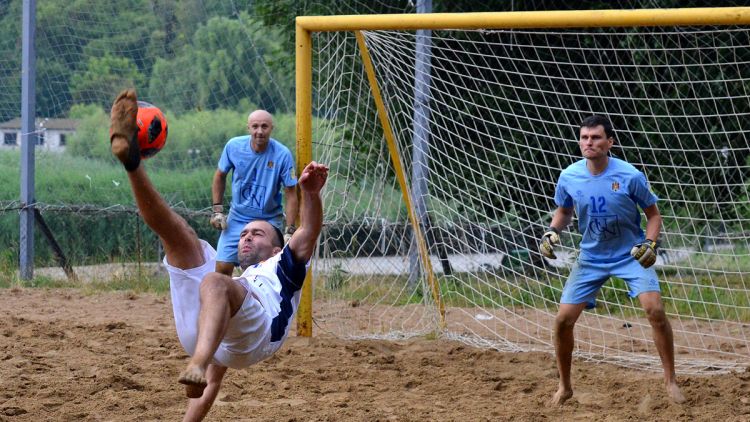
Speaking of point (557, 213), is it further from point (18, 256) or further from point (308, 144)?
point (18, 256)

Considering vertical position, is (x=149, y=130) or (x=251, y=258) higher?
(x=149, y=130)

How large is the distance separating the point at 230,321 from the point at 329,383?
2.28m

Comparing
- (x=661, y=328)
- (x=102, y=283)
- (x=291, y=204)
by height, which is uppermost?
(x=291, y=204)

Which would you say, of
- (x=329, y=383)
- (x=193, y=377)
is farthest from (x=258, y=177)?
(x=193, y=377)

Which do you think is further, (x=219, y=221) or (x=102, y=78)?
(x=102, y=78)

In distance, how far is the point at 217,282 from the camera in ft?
15.3

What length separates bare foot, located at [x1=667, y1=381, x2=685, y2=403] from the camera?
20.7 ft

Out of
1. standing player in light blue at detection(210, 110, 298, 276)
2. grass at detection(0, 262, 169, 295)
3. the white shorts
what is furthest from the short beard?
grass at detection(0, 262, 169, 295)

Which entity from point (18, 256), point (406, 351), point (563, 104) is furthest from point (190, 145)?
point (406, 351)

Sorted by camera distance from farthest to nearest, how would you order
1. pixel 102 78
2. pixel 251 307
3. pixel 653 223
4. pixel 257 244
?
pixel 102 78 → pixel 653 223 → pixel 257 244 → pixel 251 307

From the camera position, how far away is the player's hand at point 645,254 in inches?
241

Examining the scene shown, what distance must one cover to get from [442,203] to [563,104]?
2061mm

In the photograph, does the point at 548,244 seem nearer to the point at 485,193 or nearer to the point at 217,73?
the point at 485,193

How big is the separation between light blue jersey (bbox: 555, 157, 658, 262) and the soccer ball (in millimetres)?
2803
